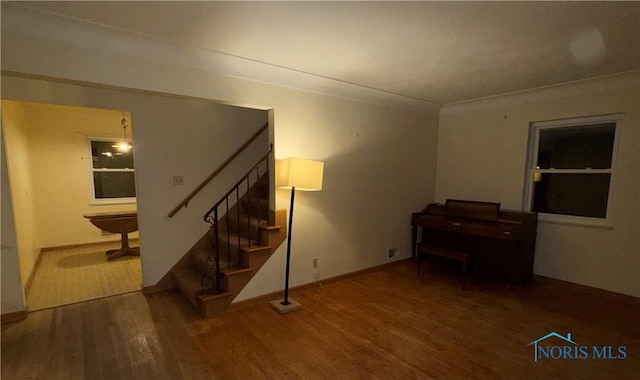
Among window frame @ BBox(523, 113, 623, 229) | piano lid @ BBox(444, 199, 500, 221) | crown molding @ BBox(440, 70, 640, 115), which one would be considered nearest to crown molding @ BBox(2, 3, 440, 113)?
crown molding @ BBox(440, 70, 640, 115)

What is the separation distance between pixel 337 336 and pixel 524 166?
3.25m

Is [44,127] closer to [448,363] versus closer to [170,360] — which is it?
[170,360]

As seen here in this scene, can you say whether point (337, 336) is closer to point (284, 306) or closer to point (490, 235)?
point (284, 306)

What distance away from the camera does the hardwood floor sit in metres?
2.01

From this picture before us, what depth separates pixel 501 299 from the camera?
315 cm

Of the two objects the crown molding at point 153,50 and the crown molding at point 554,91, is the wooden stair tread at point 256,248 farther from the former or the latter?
the crown molding at point 554,91

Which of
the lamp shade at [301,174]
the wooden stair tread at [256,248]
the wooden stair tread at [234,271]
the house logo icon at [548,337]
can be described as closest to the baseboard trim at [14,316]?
the wooden stair tread at [234,271]

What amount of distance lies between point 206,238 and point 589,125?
16.3 ft

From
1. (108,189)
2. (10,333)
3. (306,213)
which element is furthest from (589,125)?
(108,189)

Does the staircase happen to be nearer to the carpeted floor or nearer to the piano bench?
the carpeted floor

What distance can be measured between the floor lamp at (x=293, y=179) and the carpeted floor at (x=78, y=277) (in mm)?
1951

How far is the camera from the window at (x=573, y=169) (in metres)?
3.25

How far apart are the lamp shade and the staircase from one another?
1.53 feet

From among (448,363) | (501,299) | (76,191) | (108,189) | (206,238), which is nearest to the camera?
(448,363)
